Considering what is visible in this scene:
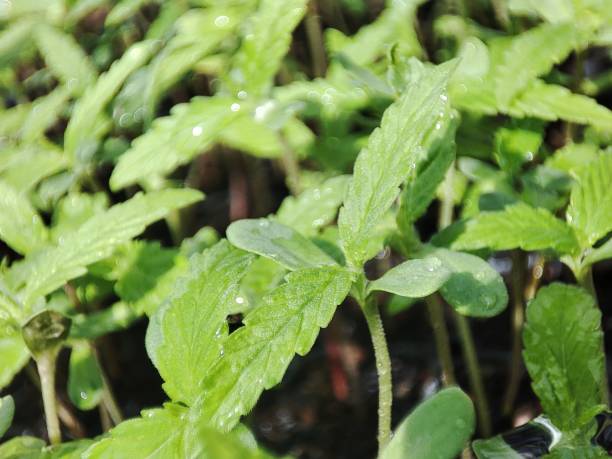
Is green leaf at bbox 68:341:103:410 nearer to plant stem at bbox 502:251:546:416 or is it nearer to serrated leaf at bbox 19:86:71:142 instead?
serrated leaf at bbox 19:86:71:142

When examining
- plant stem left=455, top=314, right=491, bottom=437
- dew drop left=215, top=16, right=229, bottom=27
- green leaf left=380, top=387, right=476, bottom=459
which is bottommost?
plant stem left=455, top=314, right=491, bottom=437

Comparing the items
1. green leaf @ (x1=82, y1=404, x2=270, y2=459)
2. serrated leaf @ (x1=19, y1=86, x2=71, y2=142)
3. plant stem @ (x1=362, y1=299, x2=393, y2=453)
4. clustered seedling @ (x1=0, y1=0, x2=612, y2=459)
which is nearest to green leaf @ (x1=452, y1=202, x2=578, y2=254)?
clustered seedling @ (x1=0, y1=0, x2=612, y2=459)

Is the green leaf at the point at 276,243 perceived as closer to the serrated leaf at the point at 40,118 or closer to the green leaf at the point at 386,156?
the green leaf at the point at 386,156

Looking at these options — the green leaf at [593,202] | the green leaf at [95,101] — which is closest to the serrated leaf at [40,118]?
the green leaf at [95,101]

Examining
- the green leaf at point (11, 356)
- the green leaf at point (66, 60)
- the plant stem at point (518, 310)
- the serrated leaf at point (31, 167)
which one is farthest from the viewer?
the green leaf at point (66, 60)

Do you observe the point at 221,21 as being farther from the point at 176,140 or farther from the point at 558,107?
the point at 558,107

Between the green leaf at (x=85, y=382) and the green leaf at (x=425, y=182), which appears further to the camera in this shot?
the green leaf at (x=85, y=382)

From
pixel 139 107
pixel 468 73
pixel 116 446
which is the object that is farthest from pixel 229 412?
pixel 139 107

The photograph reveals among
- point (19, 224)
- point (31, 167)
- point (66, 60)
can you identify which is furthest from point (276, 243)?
point (66, 60)
